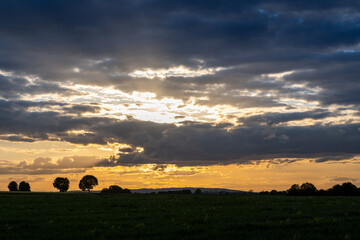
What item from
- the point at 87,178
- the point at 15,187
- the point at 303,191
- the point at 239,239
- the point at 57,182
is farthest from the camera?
the point at 15,187

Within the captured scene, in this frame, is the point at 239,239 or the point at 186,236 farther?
the point at 186,236

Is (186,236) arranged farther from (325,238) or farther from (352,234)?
(352,234)

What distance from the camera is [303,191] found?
83875 millimetres

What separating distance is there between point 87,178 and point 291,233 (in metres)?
151

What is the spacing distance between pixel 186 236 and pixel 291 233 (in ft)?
16.8

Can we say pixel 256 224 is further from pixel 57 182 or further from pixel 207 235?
pixel 57 182

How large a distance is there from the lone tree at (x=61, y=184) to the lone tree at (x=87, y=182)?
16476mm

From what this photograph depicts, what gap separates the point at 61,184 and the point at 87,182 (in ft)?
66.1

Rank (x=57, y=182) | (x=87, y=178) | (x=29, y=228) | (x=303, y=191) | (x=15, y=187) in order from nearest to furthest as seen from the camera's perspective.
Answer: (x=29, y=228) → (x=303, y=191) → (x=87, y=178) → (x=57, y=182) → (x=15, y=187)

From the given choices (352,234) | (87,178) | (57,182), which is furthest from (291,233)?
(57,182)

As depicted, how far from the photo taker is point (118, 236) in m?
15.8

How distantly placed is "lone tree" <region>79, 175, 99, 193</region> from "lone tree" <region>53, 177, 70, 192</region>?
16476 mm

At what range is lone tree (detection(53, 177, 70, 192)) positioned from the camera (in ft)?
551

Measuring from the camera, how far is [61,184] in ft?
552
